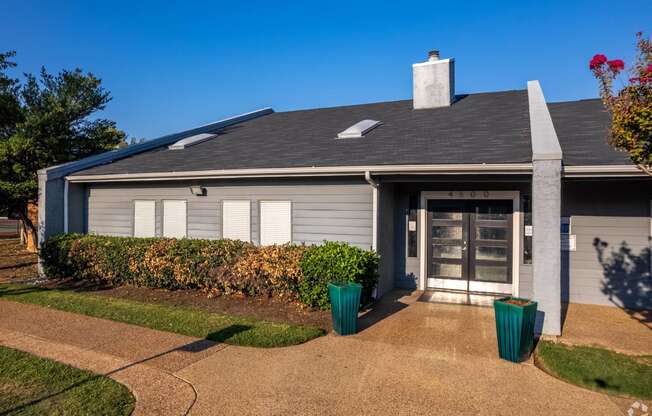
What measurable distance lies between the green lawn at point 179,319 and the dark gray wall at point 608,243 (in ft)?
18.6

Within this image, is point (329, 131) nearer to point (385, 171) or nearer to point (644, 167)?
point (385, 171)

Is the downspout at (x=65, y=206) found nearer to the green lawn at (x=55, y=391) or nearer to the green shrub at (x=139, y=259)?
the green shrub at (x=139, y=259)

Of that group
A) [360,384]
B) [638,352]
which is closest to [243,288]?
[360,384]

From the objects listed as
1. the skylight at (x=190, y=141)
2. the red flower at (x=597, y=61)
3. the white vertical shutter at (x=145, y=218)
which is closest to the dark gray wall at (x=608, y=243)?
the red flower at (x=597, y=61)

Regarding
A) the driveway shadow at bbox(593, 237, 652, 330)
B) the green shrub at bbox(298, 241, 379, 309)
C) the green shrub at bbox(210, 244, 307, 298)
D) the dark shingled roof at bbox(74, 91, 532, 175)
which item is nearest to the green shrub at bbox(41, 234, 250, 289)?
the green shrub at bbox(210, 244, 307, 298)

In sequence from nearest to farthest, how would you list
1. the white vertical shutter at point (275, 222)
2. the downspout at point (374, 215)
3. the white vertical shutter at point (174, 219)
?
1. the downspout at point (374, 215)
2. the white vertical shutter at point (275, 222)
3. the white vertical shutter at point (174, 219)

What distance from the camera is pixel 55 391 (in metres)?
4.20

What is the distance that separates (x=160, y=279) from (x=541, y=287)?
297 inches

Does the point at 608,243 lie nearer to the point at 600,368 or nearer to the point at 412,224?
the point at 412,224

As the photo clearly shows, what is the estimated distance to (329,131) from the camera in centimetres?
1162

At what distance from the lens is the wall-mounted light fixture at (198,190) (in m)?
10.1

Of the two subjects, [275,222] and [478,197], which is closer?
[478,197]

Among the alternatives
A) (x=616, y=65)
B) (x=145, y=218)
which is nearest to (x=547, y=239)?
(x=616, y=65)

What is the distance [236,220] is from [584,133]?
8037 mm
